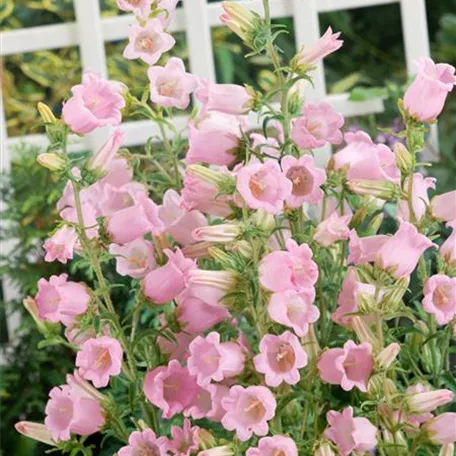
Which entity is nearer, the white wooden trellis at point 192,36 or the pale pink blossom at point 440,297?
the pale pink blossom at point 440,297

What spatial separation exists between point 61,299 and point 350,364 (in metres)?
0.19

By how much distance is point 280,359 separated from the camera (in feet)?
2.79

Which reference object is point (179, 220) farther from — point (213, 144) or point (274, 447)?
point (274, 447)

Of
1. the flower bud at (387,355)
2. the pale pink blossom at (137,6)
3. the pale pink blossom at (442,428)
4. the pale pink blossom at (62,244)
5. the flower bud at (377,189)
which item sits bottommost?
the pale pink blossom at (442,428)

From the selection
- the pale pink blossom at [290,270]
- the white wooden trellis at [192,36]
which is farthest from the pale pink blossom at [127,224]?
the white wooden trellis at [192,36]

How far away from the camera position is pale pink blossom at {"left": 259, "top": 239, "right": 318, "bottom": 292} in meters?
0.82

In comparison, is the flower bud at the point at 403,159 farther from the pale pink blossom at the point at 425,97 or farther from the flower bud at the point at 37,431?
the flower bud at the point at 37,431

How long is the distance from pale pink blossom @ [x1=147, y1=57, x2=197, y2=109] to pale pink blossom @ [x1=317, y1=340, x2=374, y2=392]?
0.69 feet

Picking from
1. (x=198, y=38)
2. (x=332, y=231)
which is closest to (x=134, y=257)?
(x=332, y=231)

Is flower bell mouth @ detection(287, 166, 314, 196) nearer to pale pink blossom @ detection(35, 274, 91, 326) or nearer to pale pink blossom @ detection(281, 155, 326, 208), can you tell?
pale pink blossom @ detection(281, 155, 326, 208)

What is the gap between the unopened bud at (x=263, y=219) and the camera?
865 mm

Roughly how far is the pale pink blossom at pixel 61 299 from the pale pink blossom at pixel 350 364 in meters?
0.16

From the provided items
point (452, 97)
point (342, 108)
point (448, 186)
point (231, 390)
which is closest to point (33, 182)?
point (342, 108)

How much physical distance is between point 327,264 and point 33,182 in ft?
2.21
